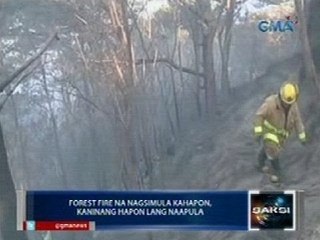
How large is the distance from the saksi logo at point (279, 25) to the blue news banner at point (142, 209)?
45 centimetres

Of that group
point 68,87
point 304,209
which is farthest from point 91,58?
point 304,209

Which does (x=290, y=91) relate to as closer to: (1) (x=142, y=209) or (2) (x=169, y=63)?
(2) (x=169, y=63)

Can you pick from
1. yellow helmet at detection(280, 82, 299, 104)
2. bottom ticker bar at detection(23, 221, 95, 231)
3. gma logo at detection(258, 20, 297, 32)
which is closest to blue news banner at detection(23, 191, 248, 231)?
bottom ticker bar at detection(23, 221, 95, 231)

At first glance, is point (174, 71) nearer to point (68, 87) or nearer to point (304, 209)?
point (68, 87)

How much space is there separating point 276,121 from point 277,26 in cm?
26

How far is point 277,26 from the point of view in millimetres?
1469

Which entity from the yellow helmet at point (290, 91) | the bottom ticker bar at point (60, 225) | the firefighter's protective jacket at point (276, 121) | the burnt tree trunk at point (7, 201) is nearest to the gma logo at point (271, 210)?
the firefighter's protective jacket at point (276, 121)

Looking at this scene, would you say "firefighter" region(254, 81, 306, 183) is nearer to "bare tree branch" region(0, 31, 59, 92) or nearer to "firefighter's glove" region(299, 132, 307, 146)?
"firefighter's glove" region(299, 132, 307, 146)

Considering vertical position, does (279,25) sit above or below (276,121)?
above

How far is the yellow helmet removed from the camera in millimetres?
1470

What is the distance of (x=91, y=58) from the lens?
149 cm

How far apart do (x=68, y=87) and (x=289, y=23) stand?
2.04 feet

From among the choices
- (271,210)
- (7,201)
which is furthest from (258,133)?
(7,201)

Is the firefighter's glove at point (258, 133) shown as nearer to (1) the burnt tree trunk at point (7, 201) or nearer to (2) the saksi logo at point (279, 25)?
(2) the saksi logo at point (279, 25)
